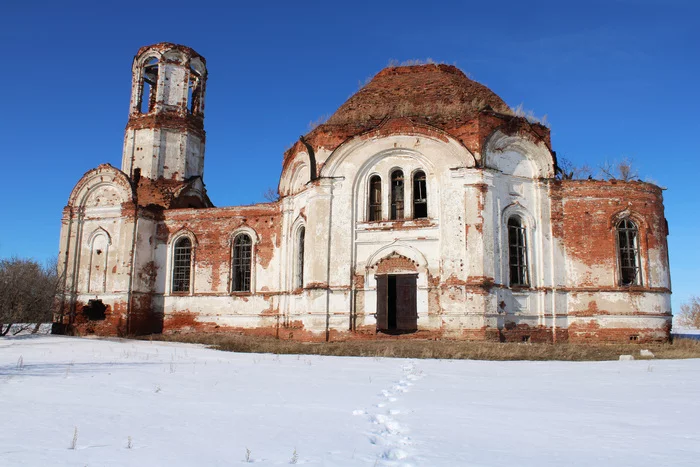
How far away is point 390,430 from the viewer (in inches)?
195

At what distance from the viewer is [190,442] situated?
4336mm

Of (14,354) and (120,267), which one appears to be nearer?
(14,354)

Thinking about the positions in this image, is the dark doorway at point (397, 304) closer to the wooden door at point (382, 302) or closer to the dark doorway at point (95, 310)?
the wooden door at point (382, 302)

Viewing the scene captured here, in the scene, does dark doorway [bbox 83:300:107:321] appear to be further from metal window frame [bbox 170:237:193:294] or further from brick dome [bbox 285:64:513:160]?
brick dome [bbox 285:64:513:160]

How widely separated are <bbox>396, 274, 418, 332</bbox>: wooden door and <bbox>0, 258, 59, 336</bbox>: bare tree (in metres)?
12.8

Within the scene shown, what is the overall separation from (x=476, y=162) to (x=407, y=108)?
2967 mm

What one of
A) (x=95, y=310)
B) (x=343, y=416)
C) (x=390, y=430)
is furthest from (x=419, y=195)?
(x=390, y=430)

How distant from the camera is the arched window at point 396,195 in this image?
18719mm

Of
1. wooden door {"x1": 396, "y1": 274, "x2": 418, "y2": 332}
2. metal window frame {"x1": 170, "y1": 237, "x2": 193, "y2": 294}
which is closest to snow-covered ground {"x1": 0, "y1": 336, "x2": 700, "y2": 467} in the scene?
wooden door {"x1": 396, "y1": 274, "x2": 418, "y2": 332}

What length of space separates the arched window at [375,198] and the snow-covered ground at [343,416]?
30.4 ft

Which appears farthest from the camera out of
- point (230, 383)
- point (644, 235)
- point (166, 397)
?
point (644, 235)

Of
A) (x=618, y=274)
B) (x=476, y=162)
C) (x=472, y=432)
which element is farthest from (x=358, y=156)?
(x=472, y=432)

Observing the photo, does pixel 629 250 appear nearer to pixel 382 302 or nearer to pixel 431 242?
pixel 431 242

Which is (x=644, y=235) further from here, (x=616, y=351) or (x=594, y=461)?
(x=594, y=461)
